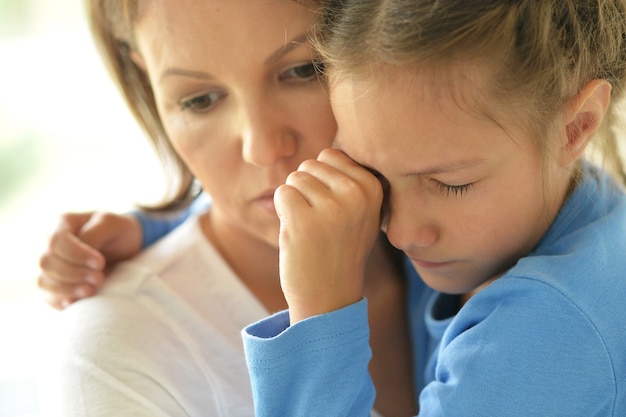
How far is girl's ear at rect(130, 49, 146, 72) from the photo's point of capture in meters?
1.29

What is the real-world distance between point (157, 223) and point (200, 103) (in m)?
0.43

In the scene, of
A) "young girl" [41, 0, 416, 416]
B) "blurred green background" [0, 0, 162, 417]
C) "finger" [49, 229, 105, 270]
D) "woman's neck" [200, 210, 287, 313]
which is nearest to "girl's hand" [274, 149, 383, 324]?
"young girl" [41, 0, 416, 416]

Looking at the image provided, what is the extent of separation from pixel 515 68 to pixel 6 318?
2.07m

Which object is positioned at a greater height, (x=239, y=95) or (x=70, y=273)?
(x=239, y=95)

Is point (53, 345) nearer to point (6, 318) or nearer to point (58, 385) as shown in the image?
point (58, 385)

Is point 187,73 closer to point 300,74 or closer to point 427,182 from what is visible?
point 300,74

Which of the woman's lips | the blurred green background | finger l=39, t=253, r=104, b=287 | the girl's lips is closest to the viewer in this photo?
the girl's lips

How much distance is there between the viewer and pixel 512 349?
949mm

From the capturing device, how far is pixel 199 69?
1110 millimetres

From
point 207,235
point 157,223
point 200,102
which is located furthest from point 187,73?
point 157,223

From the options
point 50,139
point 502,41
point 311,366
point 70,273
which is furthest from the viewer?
point 50,139

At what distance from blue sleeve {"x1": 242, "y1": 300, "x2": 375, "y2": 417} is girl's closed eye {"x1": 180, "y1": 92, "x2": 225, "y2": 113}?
0.37 m

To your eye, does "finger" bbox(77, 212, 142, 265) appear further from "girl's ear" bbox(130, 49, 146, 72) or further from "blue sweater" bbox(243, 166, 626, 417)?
"blue sweater" bbox(243, 166, 626, 417)

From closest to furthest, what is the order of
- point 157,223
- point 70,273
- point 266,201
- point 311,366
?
point 311,366 → point 266,201 → point 70,273 → point 157,223
